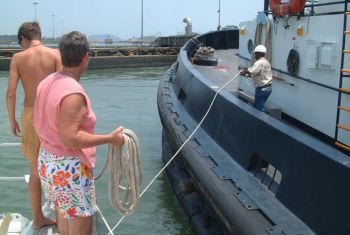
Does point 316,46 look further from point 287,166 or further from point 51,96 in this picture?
point 51,96

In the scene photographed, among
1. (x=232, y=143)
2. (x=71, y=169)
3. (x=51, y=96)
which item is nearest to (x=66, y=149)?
(x=71, y=169)

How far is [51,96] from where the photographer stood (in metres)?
2.33

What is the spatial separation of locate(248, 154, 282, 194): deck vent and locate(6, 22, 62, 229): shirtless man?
1.81m

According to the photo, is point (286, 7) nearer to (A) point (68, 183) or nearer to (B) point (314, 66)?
(B) point (314, 66)

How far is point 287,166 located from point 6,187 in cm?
462

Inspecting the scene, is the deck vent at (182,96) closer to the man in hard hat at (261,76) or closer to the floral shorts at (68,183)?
the man in hard hat at (261,76)

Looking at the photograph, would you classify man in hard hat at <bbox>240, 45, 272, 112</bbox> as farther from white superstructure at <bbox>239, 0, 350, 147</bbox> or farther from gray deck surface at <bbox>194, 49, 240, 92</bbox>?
gray deck surface at <bbox>194, 49, 240, 92</bbox>

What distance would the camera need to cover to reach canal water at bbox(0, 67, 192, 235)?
5434 millimetres

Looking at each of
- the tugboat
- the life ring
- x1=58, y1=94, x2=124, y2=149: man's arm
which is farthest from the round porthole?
x1=58, y1=94, x2=124, y2=149: man's arm

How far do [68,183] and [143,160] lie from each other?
5556 mm

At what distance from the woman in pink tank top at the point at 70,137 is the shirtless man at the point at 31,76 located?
2.54ft

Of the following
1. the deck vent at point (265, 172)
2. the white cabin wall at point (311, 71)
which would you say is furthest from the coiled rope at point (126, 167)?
the white cabin wall at point (311, 71)

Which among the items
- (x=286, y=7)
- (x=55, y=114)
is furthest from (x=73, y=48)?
(x=286, y=7)

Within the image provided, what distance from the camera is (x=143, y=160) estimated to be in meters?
7.98
